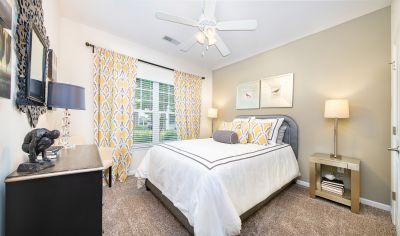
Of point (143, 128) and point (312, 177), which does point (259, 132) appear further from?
point (143, 128)

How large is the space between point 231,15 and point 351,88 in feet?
6.82

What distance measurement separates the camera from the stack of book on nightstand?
83.5 inches

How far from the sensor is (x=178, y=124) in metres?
3.81

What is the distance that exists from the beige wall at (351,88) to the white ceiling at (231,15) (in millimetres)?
230

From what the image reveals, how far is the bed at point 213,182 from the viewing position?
132cm

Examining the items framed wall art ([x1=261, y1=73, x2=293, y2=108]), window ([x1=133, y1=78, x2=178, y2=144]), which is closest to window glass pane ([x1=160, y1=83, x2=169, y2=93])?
window ([x1=133, y1=78, x2=178, y2=144])

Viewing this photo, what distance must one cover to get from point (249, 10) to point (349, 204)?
2898 millimetres

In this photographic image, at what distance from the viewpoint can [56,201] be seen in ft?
2.87

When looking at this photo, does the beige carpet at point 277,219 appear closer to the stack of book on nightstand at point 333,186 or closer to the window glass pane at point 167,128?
the stack of book on nightstand at point 333,186

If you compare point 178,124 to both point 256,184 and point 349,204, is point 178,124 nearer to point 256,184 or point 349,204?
point 256,184

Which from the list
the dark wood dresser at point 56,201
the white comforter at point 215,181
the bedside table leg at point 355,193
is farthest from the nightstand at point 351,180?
the dark wood dresser at point 56,201

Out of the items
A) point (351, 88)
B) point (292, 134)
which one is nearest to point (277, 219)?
point (292, 134)

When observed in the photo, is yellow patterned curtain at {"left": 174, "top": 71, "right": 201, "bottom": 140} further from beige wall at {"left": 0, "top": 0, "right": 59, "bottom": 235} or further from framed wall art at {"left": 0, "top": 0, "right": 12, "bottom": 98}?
framed wall art at {"left": 0, "top": 0, "right": 12, "bottom": 98}

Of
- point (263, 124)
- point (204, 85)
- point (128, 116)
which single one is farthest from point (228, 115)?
point (128, 116)
